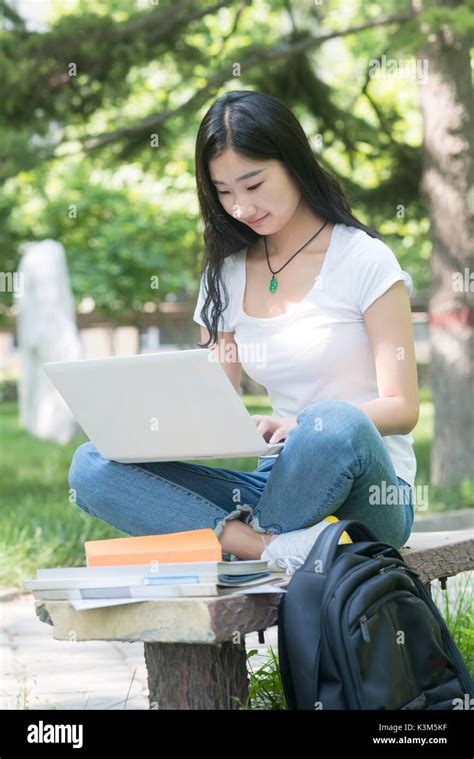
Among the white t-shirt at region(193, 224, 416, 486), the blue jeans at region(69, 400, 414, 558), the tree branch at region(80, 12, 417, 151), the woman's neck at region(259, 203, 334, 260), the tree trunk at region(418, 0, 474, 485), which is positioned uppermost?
the tree branch at region(80, 12, 417, 151)

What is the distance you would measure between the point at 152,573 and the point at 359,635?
420 mm

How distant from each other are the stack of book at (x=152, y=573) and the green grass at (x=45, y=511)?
2581mm

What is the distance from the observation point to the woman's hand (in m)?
2.62

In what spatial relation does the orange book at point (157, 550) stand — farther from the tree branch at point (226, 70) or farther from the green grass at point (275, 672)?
the tree branch at point (226, 70)

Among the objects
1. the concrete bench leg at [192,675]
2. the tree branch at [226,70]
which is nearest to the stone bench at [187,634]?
the concrete bench leg at [192,675]

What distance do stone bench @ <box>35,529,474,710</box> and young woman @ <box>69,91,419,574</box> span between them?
Answer: 0.26 meters

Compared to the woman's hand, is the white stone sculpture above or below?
above

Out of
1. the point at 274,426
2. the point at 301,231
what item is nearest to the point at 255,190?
the point at 301,231

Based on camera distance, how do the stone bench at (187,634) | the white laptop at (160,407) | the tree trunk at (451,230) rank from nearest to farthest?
the stone bench at (187,634) → the white laptop at (160,407) → the tree trunk at (451,230)

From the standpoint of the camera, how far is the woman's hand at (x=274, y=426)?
2621mm

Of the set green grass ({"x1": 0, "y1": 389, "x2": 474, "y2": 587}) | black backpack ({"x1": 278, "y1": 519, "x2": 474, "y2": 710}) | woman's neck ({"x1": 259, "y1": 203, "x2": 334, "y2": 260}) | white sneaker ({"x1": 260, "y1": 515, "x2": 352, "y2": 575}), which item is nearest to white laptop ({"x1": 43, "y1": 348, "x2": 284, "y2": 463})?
white sneaker ({"x1": 260, "y1": 515, "x2": 352, "y2": 575})

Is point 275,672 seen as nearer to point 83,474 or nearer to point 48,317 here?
point 83,474

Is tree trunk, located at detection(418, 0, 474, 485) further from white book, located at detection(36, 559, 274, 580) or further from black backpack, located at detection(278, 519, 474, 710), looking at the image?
white book, located at detection(36, 559, 274, 580)
